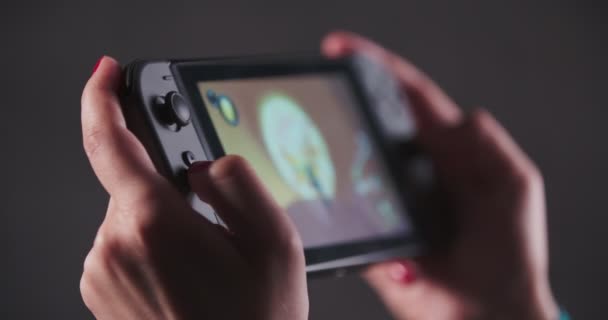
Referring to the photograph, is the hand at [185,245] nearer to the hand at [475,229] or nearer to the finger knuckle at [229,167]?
the finger knuckle at [229,167]

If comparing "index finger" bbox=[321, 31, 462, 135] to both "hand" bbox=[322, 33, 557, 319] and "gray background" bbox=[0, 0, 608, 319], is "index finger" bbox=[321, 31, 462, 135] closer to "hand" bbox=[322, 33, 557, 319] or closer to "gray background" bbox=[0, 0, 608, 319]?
"hand" bbox=[322, 33, 557, 319]

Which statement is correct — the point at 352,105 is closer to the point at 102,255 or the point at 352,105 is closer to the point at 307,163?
the point at 307,163

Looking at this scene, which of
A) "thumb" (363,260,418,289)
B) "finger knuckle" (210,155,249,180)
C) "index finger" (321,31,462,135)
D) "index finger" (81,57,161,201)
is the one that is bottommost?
"thumb" (363,260,418,289)

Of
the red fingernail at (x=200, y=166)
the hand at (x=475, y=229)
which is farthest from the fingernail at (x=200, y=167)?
the hand at (x=475, y=229)

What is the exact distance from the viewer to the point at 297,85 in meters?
0.92

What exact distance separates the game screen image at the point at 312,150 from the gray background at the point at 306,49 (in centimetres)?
37


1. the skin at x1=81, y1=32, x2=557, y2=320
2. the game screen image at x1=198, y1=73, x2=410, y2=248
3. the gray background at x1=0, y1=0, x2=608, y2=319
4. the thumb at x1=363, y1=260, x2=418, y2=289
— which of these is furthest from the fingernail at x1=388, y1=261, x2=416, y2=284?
the skin at x1=81, y1=32, x2=557, y2=320

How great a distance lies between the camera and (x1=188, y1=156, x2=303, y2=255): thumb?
22.5 inches

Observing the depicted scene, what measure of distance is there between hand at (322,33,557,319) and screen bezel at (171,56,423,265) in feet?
0.26

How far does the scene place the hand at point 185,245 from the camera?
56 cm

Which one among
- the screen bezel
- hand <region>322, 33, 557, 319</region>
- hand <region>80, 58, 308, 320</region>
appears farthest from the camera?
hand <region>322, 33, 557, 319</region>

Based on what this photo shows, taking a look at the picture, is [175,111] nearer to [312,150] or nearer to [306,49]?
[312,150]

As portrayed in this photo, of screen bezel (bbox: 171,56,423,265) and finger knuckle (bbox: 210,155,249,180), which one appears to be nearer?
finger knuckle (bbox: 210,155,249,180)

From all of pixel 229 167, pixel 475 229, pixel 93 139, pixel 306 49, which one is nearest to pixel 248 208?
pixel 229 167
